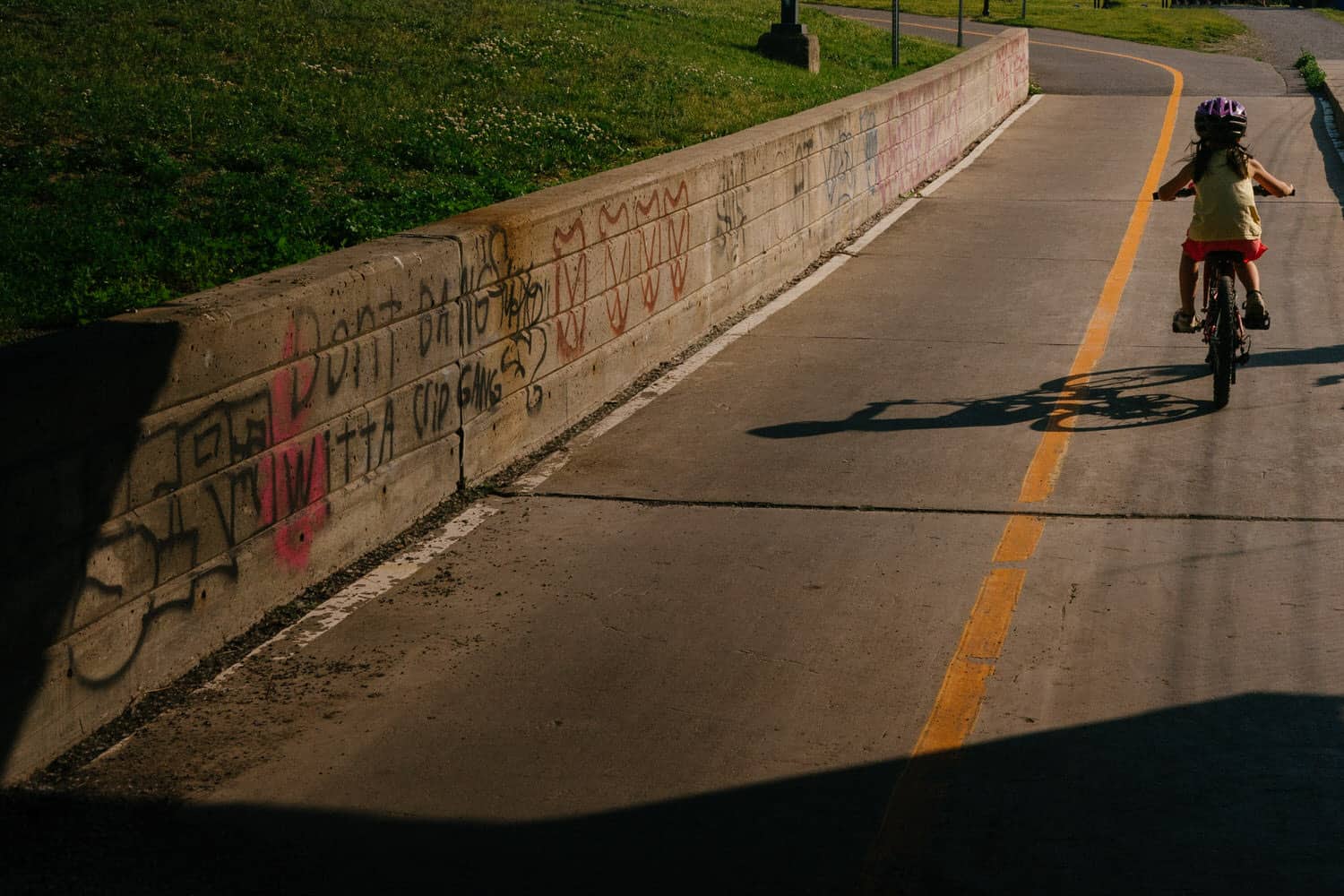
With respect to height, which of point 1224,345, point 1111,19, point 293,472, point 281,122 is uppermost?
point 1111,19

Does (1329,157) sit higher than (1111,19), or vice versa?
(1111,19)

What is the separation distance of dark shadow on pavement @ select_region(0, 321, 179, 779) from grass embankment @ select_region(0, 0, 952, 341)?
377 cm

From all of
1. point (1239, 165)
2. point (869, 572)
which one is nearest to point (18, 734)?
point (869, 572)

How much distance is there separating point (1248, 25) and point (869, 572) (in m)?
50.6

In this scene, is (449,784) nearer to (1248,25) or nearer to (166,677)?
(166,677)

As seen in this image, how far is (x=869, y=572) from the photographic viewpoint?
21.9 ft

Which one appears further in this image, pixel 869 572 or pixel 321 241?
pixel 321 241

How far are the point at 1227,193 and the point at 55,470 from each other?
7.16 m

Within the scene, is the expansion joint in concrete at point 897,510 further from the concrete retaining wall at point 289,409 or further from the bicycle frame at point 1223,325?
the bicycle frame at point 1223,325

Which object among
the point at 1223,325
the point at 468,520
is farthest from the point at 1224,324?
the point at 468,520

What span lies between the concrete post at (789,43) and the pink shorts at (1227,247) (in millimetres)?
15445

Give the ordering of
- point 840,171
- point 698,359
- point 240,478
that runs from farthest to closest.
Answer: point 840,171, point 698,359, point 240,478

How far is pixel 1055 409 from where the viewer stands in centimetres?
935

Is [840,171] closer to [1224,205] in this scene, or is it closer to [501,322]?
[1224,205]
